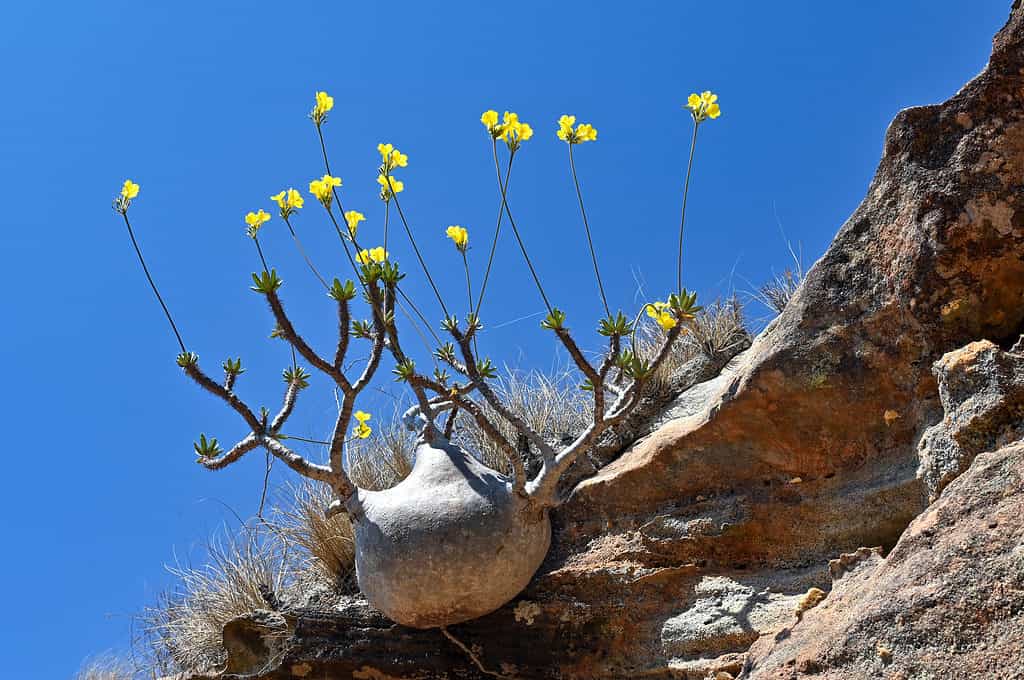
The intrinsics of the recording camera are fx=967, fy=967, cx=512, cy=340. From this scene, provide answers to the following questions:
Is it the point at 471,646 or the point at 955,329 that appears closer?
the point at 955,329

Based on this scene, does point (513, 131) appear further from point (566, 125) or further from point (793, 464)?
point (793, 464)

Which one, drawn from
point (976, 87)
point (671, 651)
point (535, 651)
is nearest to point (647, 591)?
point (671, 651)

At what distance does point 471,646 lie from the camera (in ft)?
13.7

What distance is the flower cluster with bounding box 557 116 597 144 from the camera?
4297 millimetres

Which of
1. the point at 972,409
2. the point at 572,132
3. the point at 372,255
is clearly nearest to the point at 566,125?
the point at 572,132

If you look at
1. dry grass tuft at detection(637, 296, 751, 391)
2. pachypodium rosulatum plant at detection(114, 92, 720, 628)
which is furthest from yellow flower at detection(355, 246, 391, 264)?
dry grass tuft at detection(637, 296, 751, 391)

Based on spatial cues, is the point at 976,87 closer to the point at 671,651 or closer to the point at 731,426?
the point at 731,426

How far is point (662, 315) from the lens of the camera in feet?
13.1

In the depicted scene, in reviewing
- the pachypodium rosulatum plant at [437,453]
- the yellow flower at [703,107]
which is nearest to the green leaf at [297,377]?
the pachypodium rosulatum plant at [437,453]

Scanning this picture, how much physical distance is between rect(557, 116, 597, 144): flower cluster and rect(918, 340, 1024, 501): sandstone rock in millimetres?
1905

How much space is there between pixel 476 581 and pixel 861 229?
82.8 inches

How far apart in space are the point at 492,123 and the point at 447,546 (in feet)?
5.95

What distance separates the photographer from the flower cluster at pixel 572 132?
14.1 feet

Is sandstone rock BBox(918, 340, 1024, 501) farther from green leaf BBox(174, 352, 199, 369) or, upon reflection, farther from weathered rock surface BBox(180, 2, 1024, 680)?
green leaf BBox(174, 352, 199, 369)
